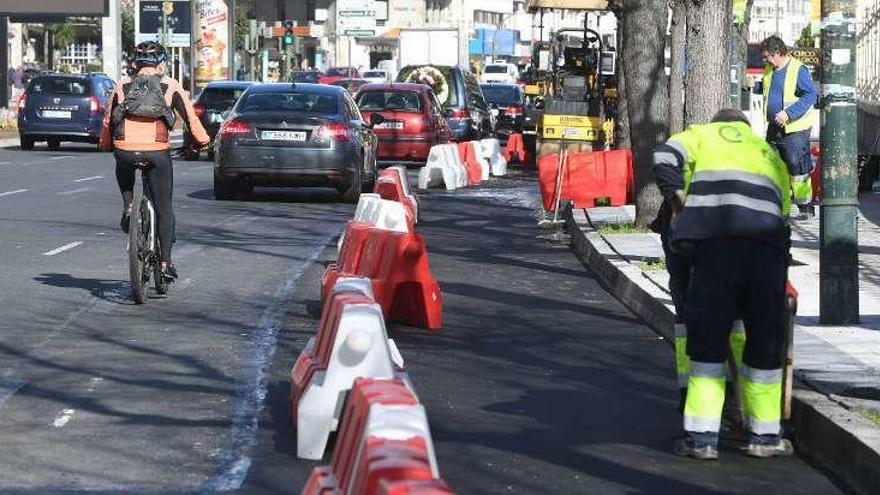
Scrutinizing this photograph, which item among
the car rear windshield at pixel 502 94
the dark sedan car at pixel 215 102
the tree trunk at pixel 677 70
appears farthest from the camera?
the car rear windshield at pixel 502 94

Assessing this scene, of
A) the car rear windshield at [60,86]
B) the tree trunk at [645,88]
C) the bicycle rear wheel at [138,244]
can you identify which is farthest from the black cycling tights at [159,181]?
the car rear windshield at [60,86]

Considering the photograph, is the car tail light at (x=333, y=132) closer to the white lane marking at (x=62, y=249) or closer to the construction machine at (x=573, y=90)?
the white lane marking at (x=62, y=249)

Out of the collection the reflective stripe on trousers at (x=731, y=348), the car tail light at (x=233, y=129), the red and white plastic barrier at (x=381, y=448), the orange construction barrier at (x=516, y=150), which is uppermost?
the car tail light at (x=233, y=129)

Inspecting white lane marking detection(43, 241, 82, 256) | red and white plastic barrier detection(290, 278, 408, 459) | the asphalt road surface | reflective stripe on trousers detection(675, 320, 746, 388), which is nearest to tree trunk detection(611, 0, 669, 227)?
the asphalt road surface

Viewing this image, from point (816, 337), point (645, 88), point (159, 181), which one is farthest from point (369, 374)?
point (645, 88)

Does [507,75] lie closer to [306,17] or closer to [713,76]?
[306,17]

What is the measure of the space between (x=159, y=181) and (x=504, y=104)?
4313 centimetres

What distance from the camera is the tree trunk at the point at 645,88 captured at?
803 inches

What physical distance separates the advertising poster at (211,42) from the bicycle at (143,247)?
70.6 meters

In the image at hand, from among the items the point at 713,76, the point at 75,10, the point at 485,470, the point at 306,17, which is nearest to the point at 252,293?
the point at 713,76

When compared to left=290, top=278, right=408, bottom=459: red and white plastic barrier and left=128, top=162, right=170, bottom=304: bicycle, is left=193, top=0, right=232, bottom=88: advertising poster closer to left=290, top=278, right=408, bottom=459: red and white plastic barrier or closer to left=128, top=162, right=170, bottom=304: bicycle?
left=128, top=162, right=170, bottom=304: bicycle

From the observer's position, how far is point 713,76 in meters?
17.9

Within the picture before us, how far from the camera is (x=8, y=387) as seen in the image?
1020cm

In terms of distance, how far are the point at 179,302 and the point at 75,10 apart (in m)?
50.9
